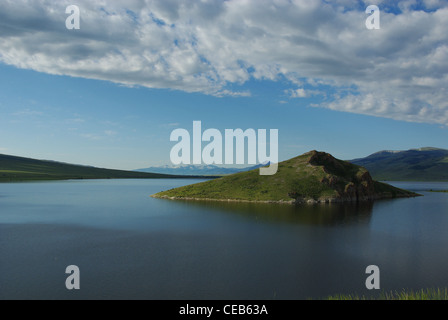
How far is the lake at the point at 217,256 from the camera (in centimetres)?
3189

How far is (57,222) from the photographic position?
73.9 meters

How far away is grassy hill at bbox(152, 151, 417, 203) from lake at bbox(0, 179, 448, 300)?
36.8 metres

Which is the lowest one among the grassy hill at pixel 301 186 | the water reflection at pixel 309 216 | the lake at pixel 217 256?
the lake at pixel 217 256

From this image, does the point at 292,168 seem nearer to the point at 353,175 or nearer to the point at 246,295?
the point at 353,175

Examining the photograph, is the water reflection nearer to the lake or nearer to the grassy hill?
the lake

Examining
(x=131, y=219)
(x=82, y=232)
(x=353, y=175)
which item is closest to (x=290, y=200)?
(x=353, y=175)

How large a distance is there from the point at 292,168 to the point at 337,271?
9927 centimetres

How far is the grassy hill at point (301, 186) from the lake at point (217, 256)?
36835 mm

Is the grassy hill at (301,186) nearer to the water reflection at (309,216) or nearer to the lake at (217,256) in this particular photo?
the water reflection at (309,216)

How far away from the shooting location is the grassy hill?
116312 mm

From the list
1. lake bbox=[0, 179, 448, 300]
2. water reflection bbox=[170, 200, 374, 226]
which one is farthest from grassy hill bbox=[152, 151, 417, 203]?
lake bbox=[0, 179, 448, 300]

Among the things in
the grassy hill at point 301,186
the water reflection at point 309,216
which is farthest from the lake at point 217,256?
the grassy hill at point 301,186

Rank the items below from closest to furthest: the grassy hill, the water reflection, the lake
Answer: the lake, the water reflection, the grassy hill
